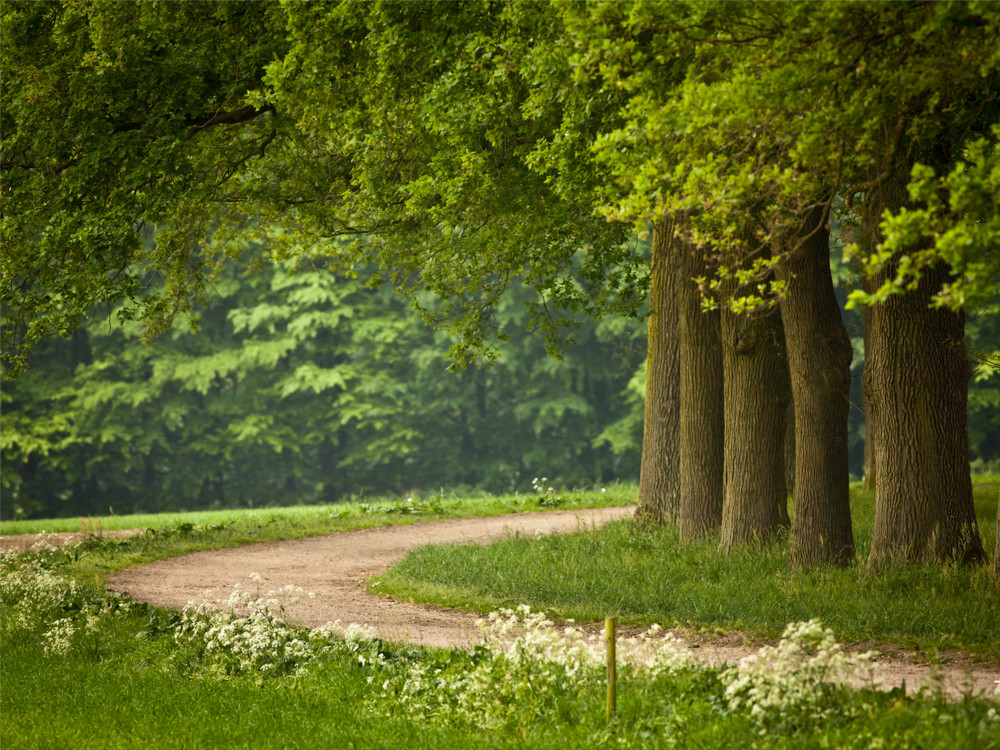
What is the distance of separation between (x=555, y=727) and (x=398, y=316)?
105 feet

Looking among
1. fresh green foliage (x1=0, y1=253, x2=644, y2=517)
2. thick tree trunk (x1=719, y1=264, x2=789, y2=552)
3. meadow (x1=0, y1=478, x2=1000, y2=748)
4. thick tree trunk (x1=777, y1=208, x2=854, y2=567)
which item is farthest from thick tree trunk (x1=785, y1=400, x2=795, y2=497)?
fresh green foliage (x1=0, y1=253, x2=644, y2=517)

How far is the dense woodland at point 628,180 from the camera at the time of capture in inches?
255

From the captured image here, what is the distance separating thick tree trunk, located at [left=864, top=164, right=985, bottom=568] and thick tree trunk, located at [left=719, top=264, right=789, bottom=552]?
62.9 inches

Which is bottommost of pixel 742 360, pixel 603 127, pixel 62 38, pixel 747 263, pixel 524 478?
pixel 524 478

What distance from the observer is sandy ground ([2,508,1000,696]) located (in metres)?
7.18

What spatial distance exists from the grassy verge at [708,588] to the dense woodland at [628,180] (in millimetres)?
653

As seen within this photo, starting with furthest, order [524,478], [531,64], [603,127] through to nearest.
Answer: [524,478] → [603,127] → [531,64]

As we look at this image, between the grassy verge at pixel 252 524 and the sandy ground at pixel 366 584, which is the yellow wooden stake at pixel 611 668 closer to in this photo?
the sandy ground at pixel 366 584

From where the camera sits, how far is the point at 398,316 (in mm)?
37781

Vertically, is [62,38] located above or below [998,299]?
above

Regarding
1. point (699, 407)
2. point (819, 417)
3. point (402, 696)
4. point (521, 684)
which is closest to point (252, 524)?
point (699, 407)

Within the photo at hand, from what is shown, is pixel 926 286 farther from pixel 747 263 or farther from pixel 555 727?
pixel 555 727

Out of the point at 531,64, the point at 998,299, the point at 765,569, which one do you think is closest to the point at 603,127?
the point at 531,64

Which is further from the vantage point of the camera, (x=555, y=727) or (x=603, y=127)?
(x=603, y=127)
